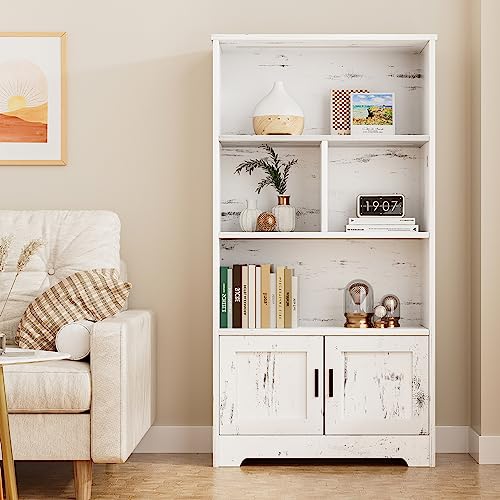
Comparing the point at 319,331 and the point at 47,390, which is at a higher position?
the point at 319,331

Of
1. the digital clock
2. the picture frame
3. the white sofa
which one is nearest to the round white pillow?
the white sofa

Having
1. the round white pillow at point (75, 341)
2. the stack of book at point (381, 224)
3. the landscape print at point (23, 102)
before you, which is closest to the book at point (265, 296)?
the stack of book at point (381, 224)

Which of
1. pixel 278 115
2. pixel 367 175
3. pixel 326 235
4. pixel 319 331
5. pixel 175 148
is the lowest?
pixel 319 331

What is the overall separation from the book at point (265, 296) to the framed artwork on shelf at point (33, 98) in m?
1.07

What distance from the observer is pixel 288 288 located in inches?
157

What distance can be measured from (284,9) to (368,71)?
48cm

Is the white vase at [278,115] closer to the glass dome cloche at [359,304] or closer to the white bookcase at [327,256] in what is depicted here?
the white bookcase at [327,256]

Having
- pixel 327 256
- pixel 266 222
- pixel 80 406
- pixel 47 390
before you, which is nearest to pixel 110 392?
pixel 80 406

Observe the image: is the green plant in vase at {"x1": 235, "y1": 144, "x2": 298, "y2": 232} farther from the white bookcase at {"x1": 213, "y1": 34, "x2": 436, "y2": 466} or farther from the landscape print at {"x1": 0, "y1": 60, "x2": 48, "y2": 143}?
the landscape print at {"x1": 0, "y1": 60, "x2": 48, "y2": 143}

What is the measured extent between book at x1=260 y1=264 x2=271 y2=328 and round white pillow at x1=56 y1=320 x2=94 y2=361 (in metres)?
0.85

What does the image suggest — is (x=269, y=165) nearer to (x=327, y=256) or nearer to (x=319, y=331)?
(x=327, y=256)

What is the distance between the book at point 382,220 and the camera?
4012 mm

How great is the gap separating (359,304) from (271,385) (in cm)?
53

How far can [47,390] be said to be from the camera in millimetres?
3244
